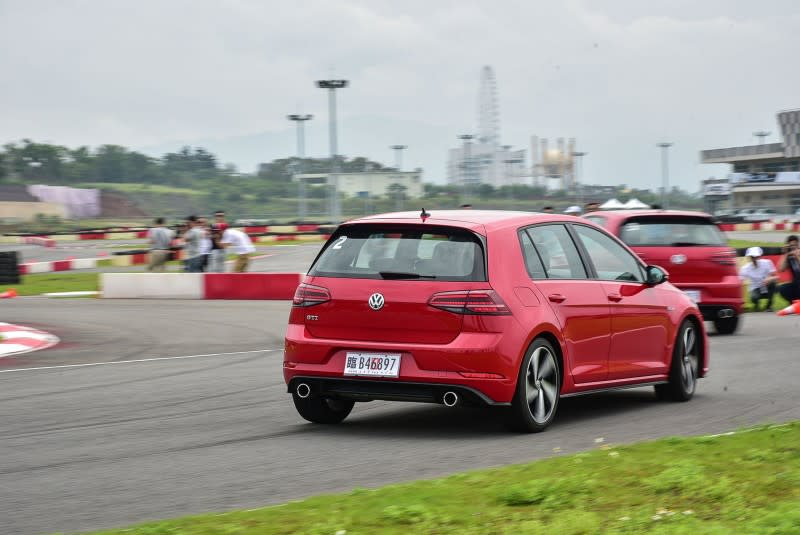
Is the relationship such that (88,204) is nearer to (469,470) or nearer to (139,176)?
(139,176)

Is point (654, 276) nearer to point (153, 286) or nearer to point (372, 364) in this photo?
point (372, 364)

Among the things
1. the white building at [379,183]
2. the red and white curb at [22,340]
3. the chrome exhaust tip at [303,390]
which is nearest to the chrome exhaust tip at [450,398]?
the chrome exhaust tip at [303,390]

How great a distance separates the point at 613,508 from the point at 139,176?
120813mm

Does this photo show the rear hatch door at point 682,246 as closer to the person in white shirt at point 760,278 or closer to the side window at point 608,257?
the person in white shirt at point 760,278

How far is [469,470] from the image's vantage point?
22.6 ft

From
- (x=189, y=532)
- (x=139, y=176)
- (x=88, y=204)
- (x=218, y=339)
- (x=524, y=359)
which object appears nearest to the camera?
(x=189, y=532)

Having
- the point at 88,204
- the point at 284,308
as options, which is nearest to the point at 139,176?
the point at 88,204

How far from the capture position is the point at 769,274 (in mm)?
21234

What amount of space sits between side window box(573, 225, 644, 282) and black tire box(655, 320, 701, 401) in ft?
2.51

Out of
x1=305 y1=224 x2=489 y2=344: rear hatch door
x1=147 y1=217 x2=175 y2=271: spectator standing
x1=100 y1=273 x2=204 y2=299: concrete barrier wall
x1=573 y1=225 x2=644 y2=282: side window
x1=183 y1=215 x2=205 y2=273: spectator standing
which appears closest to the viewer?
x1=305 y1=224 x2=489 y2=344: rear hatch door

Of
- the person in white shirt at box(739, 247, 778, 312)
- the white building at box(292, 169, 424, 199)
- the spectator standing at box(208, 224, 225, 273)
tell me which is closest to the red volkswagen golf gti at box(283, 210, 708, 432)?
the person in white shirt at box(739, 247, 778, 312)

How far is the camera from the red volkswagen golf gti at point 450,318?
7.88 meters

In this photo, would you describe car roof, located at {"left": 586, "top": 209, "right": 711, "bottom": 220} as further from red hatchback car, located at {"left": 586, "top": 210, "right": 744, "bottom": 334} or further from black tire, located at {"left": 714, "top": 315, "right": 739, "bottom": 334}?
black tire, located at {"left": 714, "top": 315, "right": 739, "bottom": 334}

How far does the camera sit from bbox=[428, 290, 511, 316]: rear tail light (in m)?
7.88
